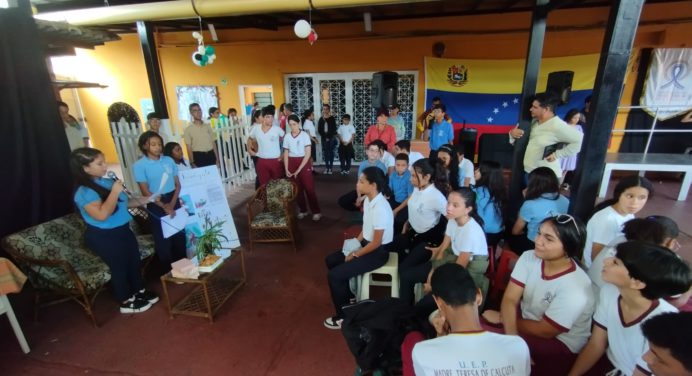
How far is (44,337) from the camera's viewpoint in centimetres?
249

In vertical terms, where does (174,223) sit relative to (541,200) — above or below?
below

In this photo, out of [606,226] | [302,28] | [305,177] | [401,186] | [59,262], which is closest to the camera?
[606,226]

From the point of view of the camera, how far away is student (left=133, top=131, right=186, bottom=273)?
3.00 m

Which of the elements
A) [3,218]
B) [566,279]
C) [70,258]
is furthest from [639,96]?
[3,218]

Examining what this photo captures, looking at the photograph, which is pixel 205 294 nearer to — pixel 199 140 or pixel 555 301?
pixel 555 301

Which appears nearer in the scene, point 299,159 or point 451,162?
point 451,162

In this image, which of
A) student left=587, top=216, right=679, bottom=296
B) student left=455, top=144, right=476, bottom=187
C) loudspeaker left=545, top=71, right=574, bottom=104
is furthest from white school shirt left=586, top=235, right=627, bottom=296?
loudspeaker left=545, top=71, right=574, bottom=104

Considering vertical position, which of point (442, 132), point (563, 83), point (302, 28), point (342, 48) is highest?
point (342, 48)

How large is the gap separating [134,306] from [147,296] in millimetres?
130

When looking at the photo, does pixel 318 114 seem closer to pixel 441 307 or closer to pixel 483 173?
pixel 483 173

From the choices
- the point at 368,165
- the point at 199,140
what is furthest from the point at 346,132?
the point at 368,165

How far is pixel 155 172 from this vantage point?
3.06 meters

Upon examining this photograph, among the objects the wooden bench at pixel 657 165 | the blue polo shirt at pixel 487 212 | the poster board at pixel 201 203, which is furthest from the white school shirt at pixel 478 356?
the wooden bench at pixel 657 165

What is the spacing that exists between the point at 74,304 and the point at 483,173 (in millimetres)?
3842
